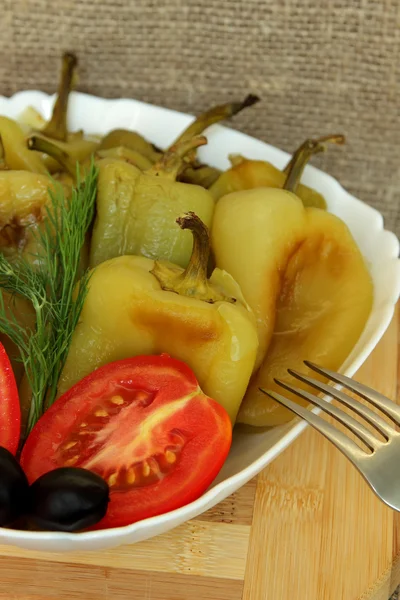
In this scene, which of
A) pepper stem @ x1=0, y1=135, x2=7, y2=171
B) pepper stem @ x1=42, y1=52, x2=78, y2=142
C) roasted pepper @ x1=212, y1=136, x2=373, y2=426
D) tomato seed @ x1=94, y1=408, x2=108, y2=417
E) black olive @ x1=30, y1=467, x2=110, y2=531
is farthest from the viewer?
pepper stem @ x1=42, y1=52, x2=78, y2=142

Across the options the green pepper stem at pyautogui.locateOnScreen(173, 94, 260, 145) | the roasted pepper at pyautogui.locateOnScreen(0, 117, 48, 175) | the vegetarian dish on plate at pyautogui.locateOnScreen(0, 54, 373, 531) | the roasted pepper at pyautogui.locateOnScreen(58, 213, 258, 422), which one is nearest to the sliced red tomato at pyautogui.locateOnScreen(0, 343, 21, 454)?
the vegetarian dish on plate at pyautogui.locateOnScreen(0, 54, 373, 531)

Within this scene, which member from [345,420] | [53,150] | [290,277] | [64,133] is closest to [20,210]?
[53,150]

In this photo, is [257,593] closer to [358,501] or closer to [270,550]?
[270,550]

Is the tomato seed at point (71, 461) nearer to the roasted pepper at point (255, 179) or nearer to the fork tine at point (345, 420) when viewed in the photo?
the fork tine at point (345, 420)

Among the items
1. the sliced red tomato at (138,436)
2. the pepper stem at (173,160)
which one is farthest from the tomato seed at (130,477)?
the pepper stem at (173,160)

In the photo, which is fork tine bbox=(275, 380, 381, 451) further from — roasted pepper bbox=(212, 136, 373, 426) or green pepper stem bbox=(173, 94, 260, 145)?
green pepper stem bbox=(173, 94, 260, 145)

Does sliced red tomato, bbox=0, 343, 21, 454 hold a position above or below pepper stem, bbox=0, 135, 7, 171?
below
